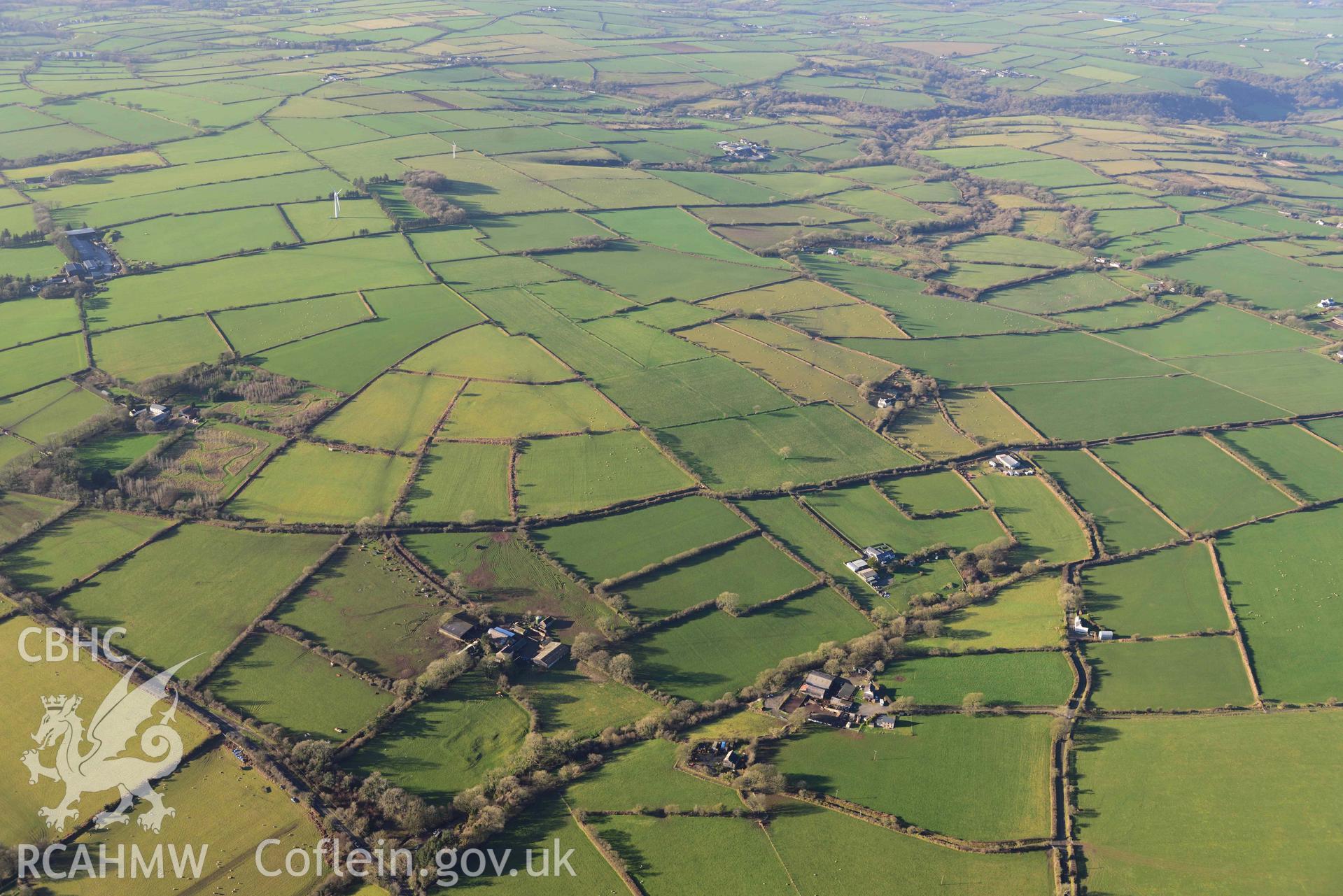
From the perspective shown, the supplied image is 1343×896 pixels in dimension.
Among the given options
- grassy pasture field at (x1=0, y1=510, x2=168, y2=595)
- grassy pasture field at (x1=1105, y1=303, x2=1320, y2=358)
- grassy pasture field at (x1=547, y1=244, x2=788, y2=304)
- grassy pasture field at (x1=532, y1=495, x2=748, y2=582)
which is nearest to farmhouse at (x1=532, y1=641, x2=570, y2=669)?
grassy pasture field at (x1=532, y1=495, x2=748, y2=582)

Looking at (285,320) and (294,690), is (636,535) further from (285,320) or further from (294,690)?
(285,320)

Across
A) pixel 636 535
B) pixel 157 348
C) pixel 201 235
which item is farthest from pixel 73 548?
pixel 201 235

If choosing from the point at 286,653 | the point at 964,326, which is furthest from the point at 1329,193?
the point at 286,653

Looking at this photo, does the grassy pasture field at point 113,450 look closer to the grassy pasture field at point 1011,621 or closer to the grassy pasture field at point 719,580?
the grassy pasture field at point 719,580

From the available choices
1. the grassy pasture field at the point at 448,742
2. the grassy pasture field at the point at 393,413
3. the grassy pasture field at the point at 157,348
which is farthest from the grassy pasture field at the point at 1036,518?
the grassy pasture field at the point at 157,348

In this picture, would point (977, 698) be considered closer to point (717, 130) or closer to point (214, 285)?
point (214, 285)

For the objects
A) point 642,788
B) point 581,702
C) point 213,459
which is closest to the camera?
point 642,788
